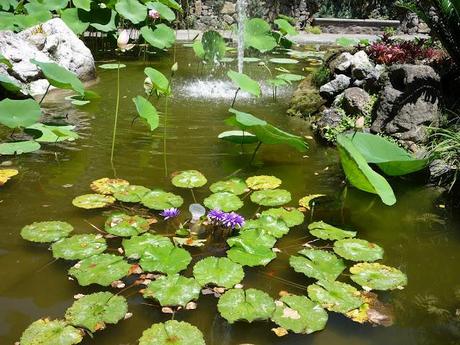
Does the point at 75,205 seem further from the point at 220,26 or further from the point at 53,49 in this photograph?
the point at 220,26

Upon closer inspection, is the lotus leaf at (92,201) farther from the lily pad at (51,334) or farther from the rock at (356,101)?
the rock at (356,101)

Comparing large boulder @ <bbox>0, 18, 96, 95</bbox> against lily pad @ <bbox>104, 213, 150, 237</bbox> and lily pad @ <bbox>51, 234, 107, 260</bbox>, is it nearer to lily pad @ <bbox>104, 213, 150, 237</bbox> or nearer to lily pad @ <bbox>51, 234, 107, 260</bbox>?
lily pad @ <bbox>104, 213, 150, 237</bbox>

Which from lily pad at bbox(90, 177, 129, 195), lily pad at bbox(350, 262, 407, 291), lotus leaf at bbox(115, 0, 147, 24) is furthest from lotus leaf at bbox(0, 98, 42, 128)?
lotus leaf at bbox(115, 0, 147, 24)

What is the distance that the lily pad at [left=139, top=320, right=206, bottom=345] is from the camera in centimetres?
167

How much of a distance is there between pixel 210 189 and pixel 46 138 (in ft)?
5.01

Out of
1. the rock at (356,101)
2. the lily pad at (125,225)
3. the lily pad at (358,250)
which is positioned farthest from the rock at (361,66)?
the lily pad at (125,225)

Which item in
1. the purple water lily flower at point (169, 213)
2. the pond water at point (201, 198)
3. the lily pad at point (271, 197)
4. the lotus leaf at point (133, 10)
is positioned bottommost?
the pond water at point (201, 198)

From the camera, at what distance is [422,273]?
228 centimetres

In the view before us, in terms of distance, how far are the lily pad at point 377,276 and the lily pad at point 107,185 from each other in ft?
4.98

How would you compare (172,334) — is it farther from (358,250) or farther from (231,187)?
(231,187)

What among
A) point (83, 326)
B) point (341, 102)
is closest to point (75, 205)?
point (83, 326)

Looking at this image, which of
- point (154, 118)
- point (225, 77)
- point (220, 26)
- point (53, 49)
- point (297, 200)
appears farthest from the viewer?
point (220, 26)

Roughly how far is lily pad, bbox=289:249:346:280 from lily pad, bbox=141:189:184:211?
2.71 ft

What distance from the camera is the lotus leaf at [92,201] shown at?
2.68 meters
